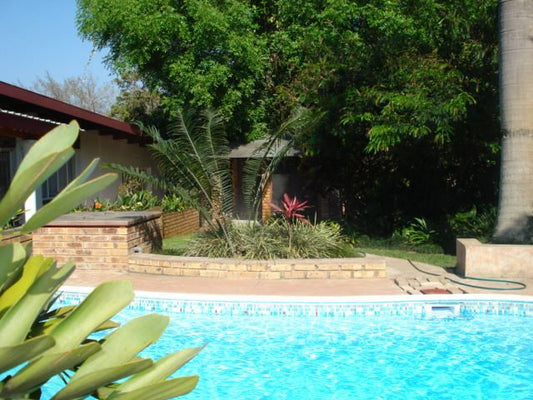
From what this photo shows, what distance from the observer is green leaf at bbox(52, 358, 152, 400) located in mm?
1186

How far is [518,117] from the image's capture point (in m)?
10.7

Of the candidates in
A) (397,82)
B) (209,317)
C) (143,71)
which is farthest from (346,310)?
(143,71)

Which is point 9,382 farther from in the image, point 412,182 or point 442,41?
point 412,182

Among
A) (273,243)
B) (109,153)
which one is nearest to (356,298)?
(273,243)

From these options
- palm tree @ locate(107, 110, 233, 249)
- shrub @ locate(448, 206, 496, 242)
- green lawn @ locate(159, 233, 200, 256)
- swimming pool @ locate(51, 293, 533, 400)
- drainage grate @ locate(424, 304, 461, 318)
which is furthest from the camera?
shrub @ locate(448, 206, 496, 242)

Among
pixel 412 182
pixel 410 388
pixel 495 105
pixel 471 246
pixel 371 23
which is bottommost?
pixel 410 388

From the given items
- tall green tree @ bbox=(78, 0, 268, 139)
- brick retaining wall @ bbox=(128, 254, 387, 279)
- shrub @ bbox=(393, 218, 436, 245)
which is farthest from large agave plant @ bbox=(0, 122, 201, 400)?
tall green tree @ bbox=(78, 0, 268, 139)

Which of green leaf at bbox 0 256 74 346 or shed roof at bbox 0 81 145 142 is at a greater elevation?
shed roof at bbox 0 81 145 142

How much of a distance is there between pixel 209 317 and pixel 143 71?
12515 millimetres

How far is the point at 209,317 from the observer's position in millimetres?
8602

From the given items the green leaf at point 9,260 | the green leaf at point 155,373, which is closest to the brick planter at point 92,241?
the green leaf at point 155,373

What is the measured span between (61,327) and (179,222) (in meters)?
16.9

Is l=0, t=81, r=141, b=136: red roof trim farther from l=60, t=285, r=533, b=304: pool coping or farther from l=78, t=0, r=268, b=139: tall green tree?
l=60, t=285, r=533, b=304: pool coping

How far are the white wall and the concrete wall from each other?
400 inches
